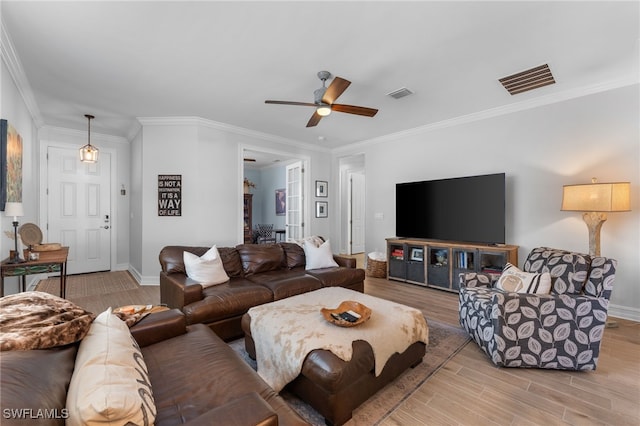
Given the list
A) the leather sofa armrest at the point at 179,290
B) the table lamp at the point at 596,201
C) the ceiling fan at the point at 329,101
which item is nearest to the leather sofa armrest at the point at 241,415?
the leather sofa armrest at the point at 179,290

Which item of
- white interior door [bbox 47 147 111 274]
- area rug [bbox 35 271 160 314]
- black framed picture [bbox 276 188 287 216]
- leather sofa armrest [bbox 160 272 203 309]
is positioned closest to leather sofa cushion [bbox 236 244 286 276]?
leather sofa armrest [bbox 160 272 203 309]

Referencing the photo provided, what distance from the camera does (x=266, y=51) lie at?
2.63 m

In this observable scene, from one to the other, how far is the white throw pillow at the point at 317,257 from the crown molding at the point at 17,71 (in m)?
3.47

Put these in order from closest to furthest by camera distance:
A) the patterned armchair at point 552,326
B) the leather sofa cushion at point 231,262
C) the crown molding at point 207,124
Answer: the patterned armchair at point 552,326, the leather sofa cushion at point 231,262, the crown molding at point 207,124

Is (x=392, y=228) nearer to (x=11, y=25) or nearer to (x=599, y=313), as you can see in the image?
(x=599, y=313)

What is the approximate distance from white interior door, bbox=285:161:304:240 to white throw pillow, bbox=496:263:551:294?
3.98 metres

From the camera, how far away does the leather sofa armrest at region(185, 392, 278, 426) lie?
91 cm

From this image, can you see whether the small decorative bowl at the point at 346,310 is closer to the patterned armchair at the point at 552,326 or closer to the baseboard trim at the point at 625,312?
the patterned armchair at the point at 552,326

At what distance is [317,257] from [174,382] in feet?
8.49

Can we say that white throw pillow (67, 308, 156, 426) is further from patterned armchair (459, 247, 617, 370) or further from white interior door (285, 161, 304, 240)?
white interior door (285, 161, 304, 240)

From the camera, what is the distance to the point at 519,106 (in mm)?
3854

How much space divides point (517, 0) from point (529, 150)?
2.40 meters

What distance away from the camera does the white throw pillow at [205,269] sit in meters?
2.92

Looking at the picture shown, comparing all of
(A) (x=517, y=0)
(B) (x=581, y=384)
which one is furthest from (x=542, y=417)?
(A) (x=517, y=0)
